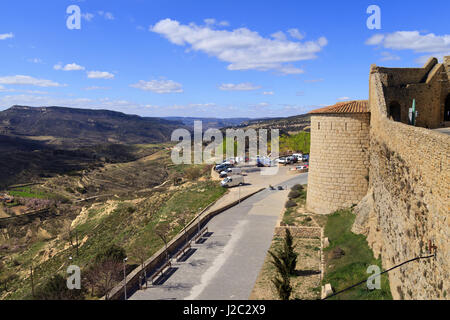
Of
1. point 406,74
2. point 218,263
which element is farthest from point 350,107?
point 218,263

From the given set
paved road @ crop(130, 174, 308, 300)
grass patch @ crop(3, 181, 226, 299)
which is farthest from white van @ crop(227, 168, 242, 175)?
paved road @ crop(130, 174, 308, 300)

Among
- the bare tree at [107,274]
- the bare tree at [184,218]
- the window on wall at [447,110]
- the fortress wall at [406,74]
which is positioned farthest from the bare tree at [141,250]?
the window on wall at [447,110]

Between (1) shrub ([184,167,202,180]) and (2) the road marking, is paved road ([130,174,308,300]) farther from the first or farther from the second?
(1) shrub ([184,167,202,180])

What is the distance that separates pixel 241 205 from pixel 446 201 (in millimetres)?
23425

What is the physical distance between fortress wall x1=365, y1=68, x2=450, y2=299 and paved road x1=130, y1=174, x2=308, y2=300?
20.7 ft

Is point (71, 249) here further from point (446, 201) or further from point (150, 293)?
point (446, 201)

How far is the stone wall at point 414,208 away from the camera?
6645mm

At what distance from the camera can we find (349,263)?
13.8 m

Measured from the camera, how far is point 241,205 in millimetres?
29438

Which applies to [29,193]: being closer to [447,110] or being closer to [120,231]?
[120,231]

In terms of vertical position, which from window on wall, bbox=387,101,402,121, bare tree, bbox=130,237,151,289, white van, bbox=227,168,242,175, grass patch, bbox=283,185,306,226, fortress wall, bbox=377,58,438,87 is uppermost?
fortress wall, bbox=377,58,438,87

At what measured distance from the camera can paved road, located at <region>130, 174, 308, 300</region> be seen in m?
14.3
